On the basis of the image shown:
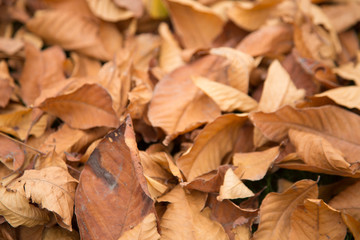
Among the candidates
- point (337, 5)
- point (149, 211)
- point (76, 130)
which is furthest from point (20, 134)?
point (337, 5)

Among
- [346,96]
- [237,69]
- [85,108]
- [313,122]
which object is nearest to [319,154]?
[313,122]

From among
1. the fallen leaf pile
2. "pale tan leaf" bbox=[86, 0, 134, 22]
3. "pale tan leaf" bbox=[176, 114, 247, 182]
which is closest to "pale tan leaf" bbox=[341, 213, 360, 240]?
the fallen leaf pile

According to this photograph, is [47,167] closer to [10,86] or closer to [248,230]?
[10,86]

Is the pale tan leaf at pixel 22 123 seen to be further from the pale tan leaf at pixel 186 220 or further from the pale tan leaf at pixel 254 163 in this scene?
the pale tan leaf at pixel 254 163

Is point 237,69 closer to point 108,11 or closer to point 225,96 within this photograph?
point 225,96

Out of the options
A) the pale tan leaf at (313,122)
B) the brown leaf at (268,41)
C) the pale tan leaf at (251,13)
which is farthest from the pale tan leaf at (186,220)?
the pale tan leaf at (251,13)
